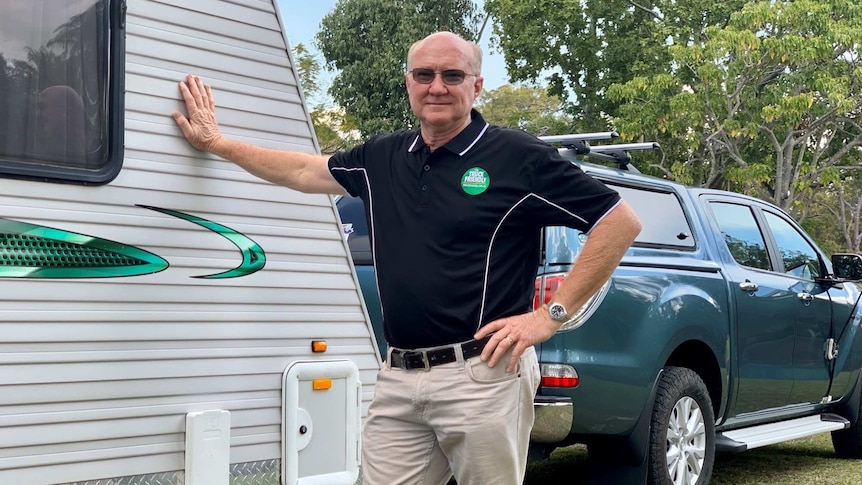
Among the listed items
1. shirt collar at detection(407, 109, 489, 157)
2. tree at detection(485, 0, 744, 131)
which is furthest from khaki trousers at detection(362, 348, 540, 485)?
tree at detection(485, 0, 744, 131)

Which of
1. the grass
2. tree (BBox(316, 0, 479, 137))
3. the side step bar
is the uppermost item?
tree (BBox(316, 0, 479, 137))

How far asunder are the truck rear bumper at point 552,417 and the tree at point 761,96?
13851 mm

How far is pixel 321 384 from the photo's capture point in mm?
3369

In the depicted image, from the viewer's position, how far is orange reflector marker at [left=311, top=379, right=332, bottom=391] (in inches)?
132

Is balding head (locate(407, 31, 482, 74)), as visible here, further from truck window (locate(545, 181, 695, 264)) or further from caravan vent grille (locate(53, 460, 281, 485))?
truck window (locate(545, 181, 695, 264))

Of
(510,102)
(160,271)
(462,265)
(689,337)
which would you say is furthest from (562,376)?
(510,102)

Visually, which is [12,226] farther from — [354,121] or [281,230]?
[354,121]

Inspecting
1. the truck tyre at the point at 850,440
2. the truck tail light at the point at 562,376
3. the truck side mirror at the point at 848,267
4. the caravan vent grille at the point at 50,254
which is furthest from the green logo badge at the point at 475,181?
the truck tyre at the point at 850,440

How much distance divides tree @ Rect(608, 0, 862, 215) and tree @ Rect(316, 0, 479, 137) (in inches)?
292

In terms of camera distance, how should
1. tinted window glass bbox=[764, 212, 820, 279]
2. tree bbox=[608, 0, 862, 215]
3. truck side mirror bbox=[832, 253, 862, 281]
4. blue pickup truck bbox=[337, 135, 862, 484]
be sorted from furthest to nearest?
tree bbox=[608, 0, 862, 215]
truck side mirror bbox=[832, 253, 862, 281]
tinted window glass bbox=[764, 212, 820, 279]
blue pickup truck bbox=[337, 135, 862, 484]

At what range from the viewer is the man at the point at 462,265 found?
9.83ft

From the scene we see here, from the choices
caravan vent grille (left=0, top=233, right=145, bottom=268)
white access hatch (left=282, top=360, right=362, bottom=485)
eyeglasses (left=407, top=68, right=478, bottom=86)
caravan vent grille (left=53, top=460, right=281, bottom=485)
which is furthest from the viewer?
white access hatch (left=282, top=360, right=362, bottom=485)

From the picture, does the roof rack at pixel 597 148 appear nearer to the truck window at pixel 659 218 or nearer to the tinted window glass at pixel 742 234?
the truck window at pixel 659 218

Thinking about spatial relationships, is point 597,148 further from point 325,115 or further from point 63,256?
point 325,115
